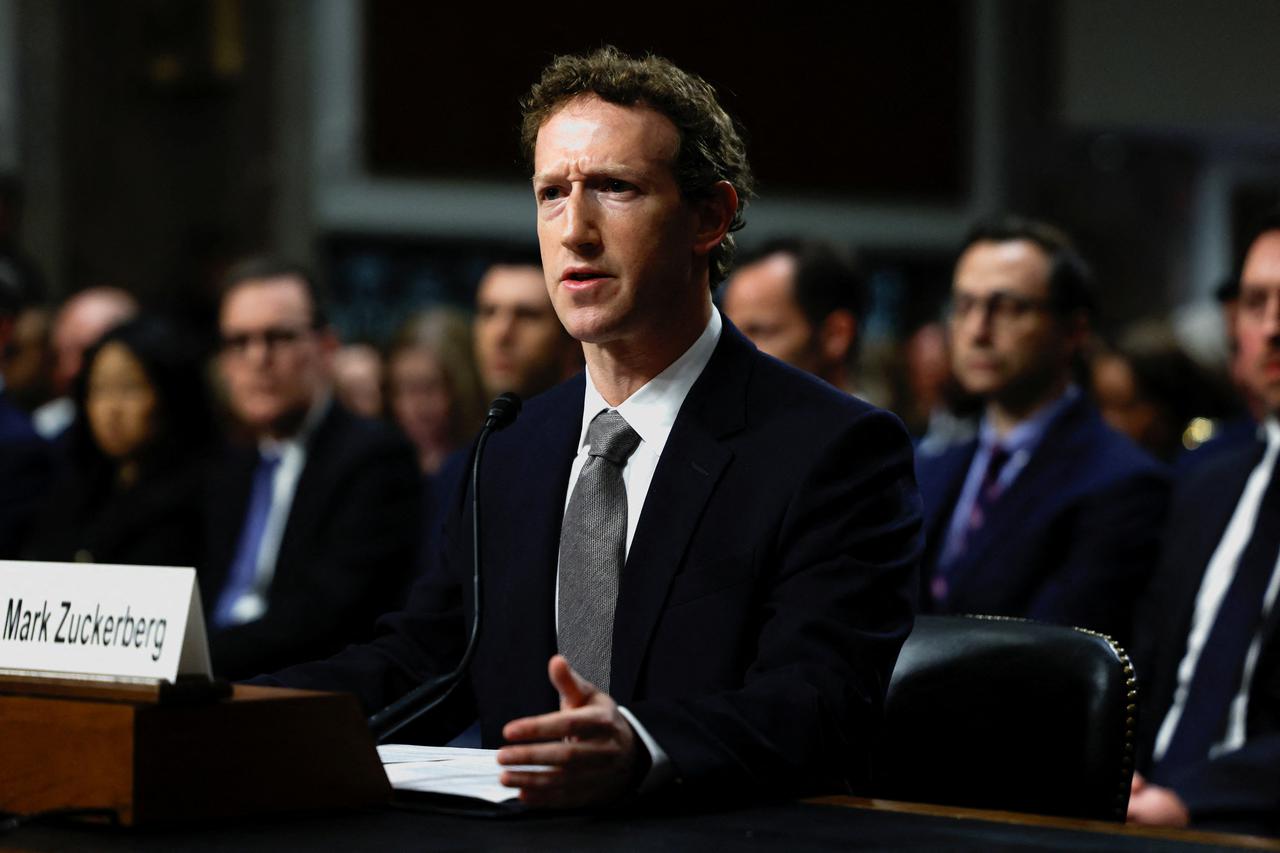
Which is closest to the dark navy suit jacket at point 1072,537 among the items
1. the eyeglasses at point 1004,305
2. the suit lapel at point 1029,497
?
the suit lapel at point 1029,497

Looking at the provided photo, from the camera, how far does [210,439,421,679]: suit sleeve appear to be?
13.1 feet

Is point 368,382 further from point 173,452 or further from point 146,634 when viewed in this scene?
point 146,634

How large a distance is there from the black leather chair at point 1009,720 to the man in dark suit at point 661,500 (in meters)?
0.22

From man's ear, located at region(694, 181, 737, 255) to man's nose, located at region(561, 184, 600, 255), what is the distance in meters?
0.15

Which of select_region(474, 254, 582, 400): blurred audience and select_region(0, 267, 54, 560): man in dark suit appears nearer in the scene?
select_region(474, 254, 582, 400): blurred audience

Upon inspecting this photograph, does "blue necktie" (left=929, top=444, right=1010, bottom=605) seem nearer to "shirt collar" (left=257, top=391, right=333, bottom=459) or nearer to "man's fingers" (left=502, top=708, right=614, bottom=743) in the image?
"shirt collar" (left=257, top=391, right=333, bottom=459)

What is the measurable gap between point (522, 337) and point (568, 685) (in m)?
3.21

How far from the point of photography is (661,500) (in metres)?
1.96

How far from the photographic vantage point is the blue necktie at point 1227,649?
3.02 meters

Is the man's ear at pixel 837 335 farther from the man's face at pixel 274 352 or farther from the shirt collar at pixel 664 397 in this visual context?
the shirt collar at pixel 664 397

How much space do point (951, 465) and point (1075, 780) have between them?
6.43ft

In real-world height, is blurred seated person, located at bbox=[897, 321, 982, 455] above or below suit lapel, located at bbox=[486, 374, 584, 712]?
below

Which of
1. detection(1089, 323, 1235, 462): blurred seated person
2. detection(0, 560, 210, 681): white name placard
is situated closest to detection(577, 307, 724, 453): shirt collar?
detection(0, 560, 210, 681): white name placard

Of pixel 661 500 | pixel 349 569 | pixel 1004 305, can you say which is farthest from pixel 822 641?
pixel 349 569
